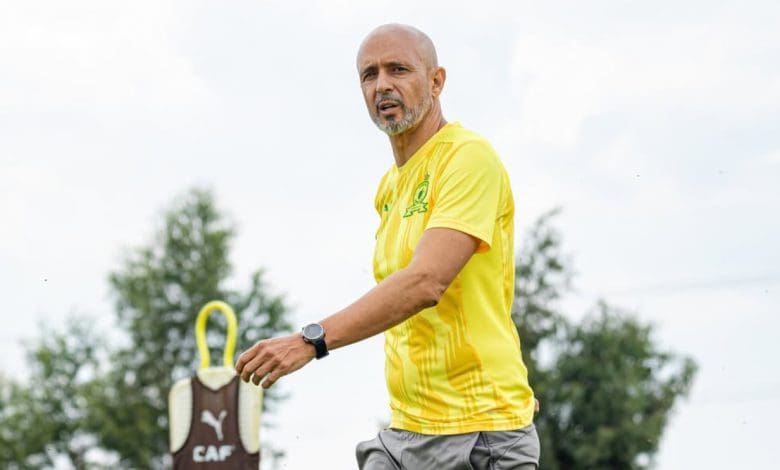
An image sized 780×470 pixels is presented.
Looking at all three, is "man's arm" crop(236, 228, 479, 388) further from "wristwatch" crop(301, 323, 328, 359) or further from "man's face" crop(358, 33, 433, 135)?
"man's face" crop(358, 33, 433, 135)

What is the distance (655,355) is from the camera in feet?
150

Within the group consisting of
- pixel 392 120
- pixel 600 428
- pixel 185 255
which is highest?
pixel 185 255

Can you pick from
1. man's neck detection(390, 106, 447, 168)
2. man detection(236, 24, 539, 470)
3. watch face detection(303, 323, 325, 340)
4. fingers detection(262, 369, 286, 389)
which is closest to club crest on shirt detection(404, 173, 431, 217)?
man detection(236, 24, 539, 470)

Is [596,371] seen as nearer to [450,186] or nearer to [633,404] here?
[633,404]

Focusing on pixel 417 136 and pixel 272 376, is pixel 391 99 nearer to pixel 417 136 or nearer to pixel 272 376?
pixel 417 136

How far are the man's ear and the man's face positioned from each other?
0.17 ft

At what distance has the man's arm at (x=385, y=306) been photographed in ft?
11.1

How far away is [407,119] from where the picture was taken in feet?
13.3

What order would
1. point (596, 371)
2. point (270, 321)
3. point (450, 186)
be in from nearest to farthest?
point (450, 186), point (270, 321), point (596, 371)

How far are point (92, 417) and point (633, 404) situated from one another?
16614mm

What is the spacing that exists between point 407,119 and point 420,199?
244 mm

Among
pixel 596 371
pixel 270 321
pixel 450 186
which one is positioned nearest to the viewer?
pixel 450 186

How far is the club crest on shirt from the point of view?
3969mm

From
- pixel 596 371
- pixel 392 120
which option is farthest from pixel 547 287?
pixel 392 120
